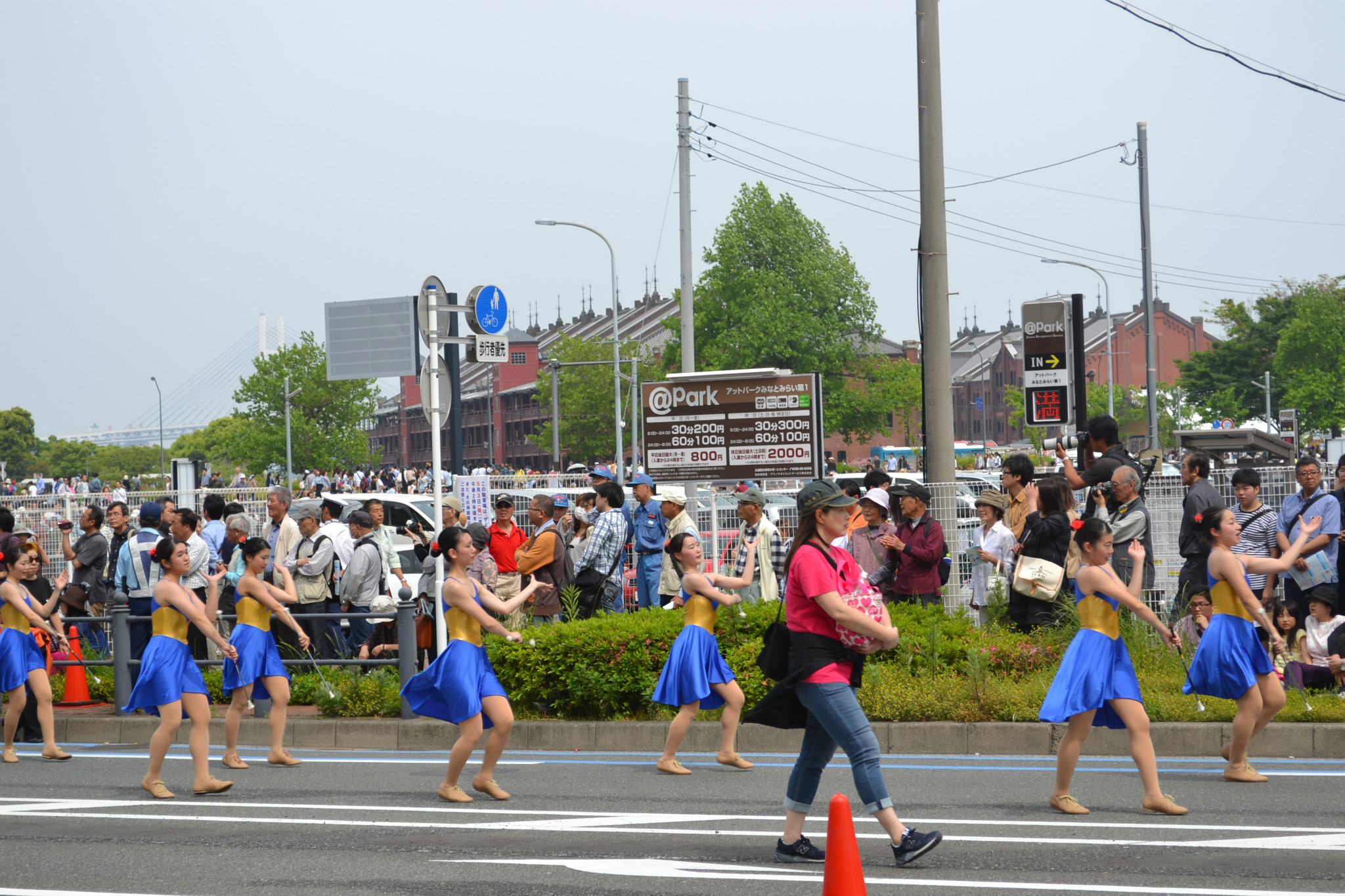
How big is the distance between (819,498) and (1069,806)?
244 cm

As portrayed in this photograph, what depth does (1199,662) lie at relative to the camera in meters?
8.01

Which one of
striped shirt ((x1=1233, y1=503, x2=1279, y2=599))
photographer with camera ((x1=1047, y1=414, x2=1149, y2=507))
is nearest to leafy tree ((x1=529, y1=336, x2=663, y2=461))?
photographer with camera ((x1=1047, y1=414, x2=1149, y2=507))

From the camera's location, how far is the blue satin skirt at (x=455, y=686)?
8086 millimetres

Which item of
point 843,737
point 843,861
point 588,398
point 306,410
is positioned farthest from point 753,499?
point 306,410

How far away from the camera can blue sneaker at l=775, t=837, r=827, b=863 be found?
639cm

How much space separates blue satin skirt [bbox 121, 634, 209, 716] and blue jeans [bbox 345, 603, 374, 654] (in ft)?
12.7

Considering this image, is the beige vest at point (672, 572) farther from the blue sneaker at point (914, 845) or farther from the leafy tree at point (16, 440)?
the leafy tree at point (16, 440)

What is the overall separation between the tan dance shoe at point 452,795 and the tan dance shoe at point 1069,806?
11.2ft

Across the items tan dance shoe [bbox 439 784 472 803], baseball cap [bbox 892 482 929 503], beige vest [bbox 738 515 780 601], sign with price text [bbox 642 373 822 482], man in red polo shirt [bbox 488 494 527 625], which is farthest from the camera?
sign with price text [bbox 642 373 822 482]

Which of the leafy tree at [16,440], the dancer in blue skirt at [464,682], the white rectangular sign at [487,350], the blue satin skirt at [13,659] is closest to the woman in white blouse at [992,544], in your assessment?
the white rectangular sign at [487,350]

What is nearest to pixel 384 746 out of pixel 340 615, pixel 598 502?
A: pixel 340 615

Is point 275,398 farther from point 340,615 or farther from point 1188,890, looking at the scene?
point 1188,890

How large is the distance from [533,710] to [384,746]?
4.04ft

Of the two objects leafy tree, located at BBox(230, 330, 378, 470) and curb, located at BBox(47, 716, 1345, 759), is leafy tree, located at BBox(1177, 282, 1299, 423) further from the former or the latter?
curb, located at BBox(47, 716, 1345, 759)
